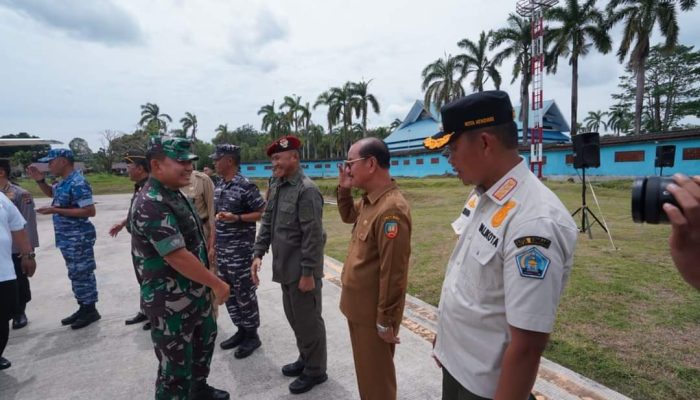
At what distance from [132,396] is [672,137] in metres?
20.8

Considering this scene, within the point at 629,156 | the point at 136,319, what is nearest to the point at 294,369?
the point at 136,319

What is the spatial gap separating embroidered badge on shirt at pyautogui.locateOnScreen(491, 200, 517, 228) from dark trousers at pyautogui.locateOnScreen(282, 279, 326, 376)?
5.83ft

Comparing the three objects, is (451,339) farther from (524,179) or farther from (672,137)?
(672,137)

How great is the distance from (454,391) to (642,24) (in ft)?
85.9

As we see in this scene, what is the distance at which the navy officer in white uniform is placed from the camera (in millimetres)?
1070

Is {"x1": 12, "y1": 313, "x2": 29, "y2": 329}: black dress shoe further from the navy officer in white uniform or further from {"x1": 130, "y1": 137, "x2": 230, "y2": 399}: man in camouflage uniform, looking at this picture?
the navy officer in white uniform

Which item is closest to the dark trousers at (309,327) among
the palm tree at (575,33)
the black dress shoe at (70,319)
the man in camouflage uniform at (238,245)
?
the man in camouflage uniform at (238,245)

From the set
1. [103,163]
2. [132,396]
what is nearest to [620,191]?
[132,396]

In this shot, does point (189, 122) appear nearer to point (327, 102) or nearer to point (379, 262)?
point (327, 102)

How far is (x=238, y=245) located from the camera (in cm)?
333

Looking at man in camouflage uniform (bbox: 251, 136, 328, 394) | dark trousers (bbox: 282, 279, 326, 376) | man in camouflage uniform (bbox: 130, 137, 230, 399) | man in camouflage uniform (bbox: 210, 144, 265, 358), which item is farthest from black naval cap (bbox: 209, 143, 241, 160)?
dark trousers (bbox: 282, 279, 326, 376)

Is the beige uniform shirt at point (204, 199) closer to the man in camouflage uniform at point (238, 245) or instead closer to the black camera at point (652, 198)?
the man in camouflage uniform at point (238, 245)

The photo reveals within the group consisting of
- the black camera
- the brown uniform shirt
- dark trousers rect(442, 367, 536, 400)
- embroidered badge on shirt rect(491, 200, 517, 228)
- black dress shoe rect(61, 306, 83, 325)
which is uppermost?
the black camera

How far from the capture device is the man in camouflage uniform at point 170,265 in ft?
6.46
